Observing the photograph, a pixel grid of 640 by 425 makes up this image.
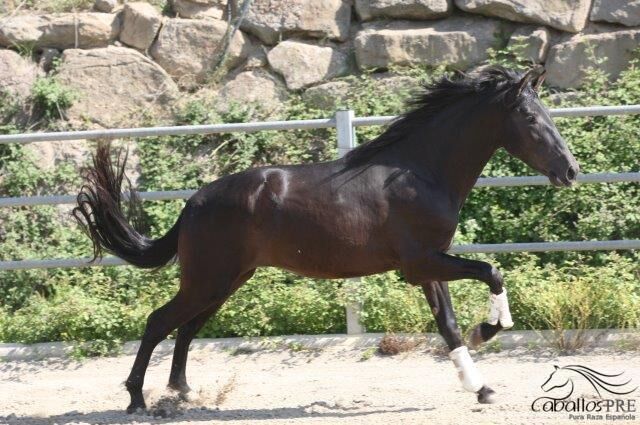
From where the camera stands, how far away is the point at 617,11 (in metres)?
9.45

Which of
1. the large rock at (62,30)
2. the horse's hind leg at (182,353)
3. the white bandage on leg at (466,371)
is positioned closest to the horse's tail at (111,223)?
the horse's hind leg at (182,353)

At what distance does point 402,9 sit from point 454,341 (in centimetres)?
487

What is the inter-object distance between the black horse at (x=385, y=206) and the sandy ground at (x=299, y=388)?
306mm

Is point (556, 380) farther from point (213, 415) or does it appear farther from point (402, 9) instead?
point (402, 9)

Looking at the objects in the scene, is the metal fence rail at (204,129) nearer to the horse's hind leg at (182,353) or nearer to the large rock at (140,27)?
the horse's hind leg at (182,353)

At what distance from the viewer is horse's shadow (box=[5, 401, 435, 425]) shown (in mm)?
5684

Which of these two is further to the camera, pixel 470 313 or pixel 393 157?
pixel 470 313

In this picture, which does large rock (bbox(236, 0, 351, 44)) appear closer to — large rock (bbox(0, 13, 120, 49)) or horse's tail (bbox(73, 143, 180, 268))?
large rock (bbox(0, 13, 120, 49))

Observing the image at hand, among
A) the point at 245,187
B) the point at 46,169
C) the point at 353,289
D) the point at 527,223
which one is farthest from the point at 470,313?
the point at 46,169

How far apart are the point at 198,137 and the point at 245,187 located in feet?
11.2

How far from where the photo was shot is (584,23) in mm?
9523

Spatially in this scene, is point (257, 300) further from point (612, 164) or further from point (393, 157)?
point (612, 164)

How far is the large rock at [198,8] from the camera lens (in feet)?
33.3

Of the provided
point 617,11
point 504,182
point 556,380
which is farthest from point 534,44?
point 556,380
